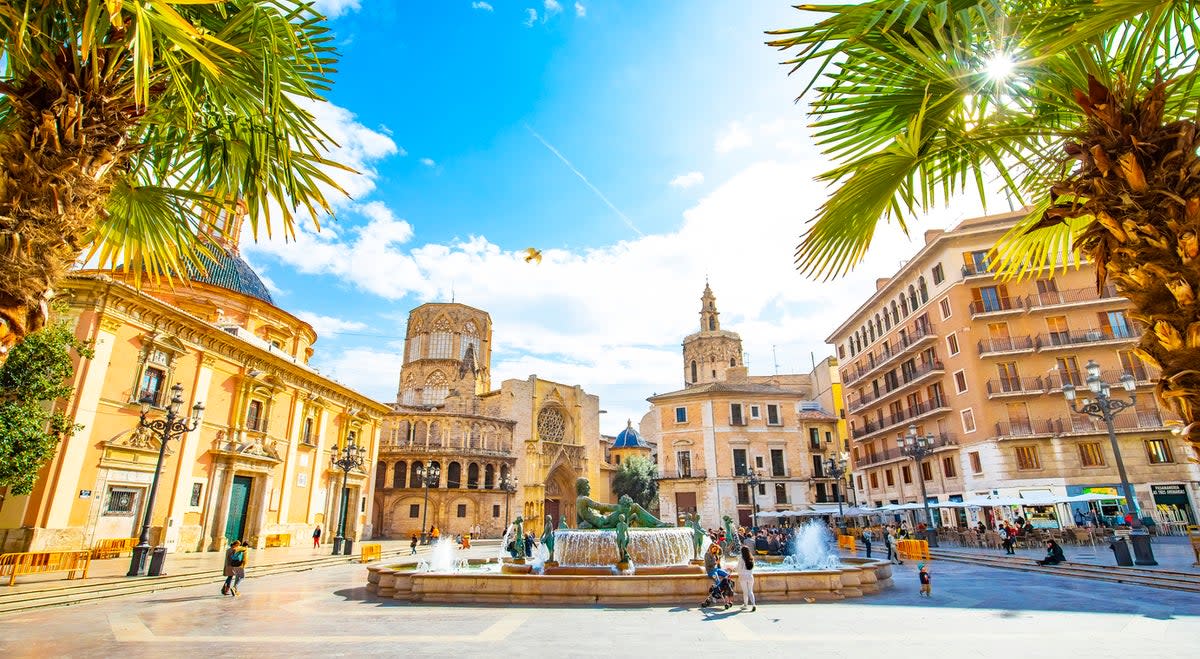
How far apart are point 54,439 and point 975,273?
35733 mm

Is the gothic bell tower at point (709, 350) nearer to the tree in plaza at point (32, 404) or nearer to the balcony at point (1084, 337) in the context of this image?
the balcony at point (1084, 337)

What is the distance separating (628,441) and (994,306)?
1665 inches

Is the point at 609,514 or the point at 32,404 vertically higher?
the point at 32,404

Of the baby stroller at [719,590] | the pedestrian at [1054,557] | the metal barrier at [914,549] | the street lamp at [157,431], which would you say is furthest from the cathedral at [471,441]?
the pedestrian at [1054,557]

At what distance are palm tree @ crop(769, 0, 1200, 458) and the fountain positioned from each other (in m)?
8.02

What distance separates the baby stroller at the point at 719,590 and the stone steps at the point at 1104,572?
336 inches

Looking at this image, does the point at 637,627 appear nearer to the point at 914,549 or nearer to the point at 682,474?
the point at 914,549

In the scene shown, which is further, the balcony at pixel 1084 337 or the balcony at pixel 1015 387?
the balcony at pixel 1015 387

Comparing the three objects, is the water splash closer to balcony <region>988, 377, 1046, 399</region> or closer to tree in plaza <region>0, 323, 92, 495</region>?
balcony <region>988, 377, 1046, 399</region>

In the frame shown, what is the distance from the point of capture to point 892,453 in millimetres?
34219

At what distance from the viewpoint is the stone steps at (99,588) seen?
9742 mm

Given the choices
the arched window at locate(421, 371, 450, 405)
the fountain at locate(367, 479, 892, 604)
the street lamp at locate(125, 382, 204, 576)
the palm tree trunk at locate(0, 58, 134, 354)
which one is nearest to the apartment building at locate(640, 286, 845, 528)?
the arched window at locate(421, 371, 450, 405)

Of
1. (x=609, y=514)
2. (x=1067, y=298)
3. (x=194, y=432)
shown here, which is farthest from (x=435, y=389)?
(x=1067, y=298)

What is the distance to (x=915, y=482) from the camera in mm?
31359
